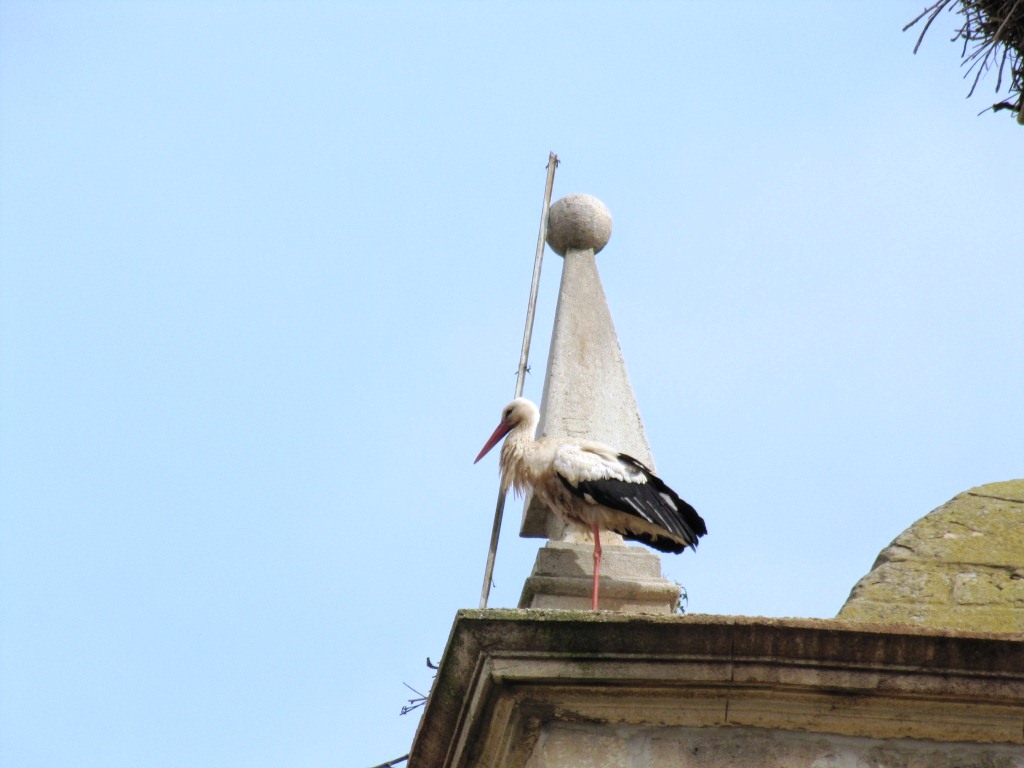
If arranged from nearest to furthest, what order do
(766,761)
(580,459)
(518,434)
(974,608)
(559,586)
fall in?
(766,761) → (974,608) → (559,586) → (580,459) → (518,434)

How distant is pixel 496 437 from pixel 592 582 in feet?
5.50

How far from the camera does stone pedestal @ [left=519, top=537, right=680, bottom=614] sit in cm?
758

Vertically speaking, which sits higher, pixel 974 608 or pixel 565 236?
pixel 565 236

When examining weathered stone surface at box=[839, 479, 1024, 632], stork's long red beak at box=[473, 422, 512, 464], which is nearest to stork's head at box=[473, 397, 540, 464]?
stork's long red beak at box=[473, 422, 512, 464]

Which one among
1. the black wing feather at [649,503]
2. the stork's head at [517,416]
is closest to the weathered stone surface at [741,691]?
the black wing feather at [649,503]

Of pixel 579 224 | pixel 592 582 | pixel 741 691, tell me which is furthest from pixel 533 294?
pixel 741 691

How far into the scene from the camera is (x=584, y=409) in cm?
867

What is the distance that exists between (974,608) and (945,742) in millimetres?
1262

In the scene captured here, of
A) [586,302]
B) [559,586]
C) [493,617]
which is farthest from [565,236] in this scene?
[493,617]

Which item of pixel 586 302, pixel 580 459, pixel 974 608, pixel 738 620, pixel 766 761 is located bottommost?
pixel 766 761

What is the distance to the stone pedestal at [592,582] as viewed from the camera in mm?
7582

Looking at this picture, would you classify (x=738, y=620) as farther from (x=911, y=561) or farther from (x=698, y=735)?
(x=911, y=561)

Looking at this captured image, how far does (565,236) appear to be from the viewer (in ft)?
30.4

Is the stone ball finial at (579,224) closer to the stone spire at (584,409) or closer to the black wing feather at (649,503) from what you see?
the stone spire at (584,409)
